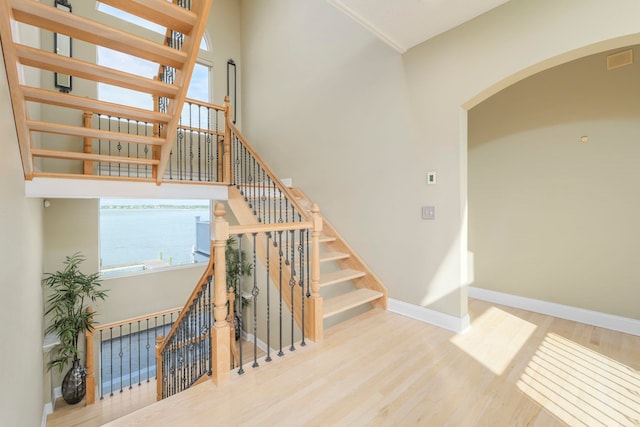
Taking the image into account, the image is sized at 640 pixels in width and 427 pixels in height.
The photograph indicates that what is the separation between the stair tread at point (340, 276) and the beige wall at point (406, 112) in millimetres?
246

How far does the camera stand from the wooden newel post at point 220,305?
1840 millimetres

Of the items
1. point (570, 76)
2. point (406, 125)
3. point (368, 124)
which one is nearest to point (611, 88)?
point (570, 76)

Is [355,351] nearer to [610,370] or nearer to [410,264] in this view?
[410,264]

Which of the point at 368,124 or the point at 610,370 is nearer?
the point at 610,370

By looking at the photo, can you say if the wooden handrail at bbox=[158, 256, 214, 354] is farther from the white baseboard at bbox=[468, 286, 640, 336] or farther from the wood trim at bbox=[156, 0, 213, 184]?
the white baseboard at bbox=[468, 286, 640, 336]

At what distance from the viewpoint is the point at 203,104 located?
4.03m

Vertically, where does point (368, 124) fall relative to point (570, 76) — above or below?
below

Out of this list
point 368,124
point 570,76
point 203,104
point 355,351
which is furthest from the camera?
point 203,104

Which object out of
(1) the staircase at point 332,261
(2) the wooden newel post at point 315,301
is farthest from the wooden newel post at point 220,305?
(1) the staircase at point 332,261

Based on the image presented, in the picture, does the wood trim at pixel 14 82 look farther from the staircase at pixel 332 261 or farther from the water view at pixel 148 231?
the water view at pixel 148 231

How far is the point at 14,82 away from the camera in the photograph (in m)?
1.80

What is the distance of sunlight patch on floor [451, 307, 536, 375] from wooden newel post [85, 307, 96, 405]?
4850 millimetres

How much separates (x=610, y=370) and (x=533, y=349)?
44 cm

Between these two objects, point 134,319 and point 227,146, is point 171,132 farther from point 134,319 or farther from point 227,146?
point 134,319
